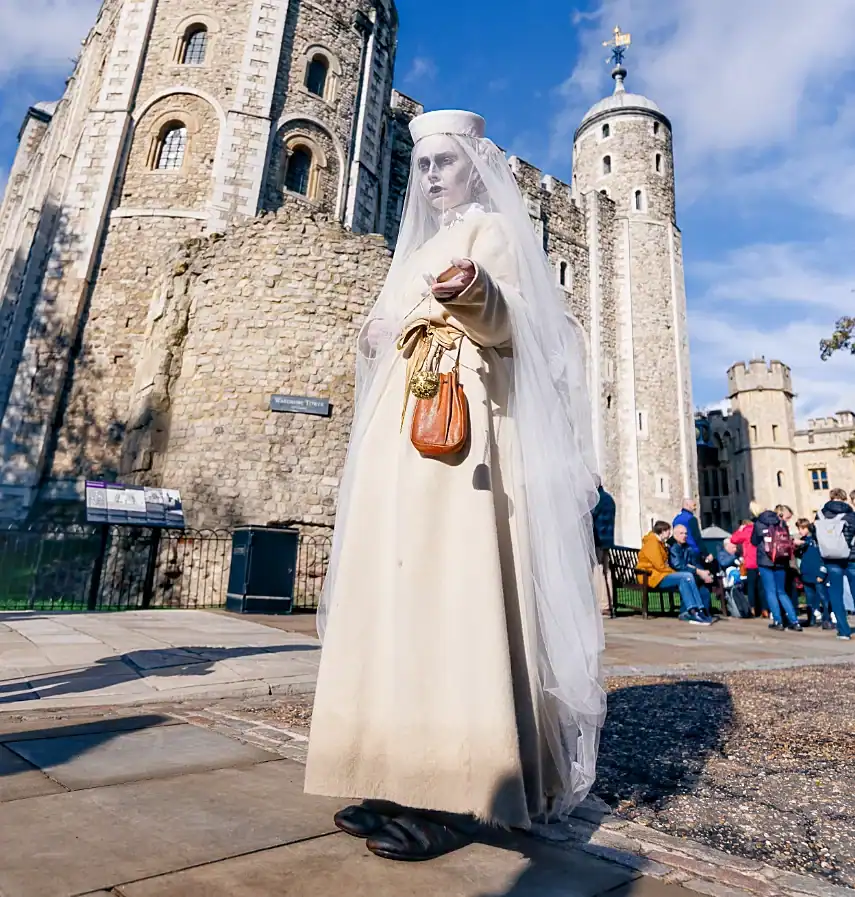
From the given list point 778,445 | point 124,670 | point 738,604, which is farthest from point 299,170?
point 778,445

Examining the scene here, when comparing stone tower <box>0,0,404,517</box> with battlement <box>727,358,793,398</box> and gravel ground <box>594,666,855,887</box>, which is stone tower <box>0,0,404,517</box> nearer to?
gravel ground <box>594,666,855,887</box>

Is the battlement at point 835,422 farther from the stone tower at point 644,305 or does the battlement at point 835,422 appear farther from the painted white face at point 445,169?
the painted white face at point 445,169

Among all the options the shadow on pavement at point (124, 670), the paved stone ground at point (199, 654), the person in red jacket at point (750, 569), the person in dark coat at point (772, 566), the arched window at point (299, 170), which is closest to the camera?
the shadow on pavement at point (124, 670)

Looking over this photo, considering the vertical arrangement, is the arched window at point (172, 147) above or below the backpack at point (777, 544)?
above

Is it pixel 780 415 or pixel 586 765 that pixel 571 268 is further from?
pixel 586 765

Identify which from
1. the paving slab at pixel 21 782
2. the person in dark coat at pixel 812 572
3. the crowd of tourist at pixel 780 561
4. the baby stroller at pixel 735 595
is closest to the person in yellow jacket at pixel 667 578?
the crowd of tourist at pixel 780 561

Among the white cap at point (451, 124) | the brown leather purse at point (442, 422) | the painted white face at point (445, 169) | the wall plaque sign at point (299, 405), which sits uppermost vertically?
the wall plaque sign at point (299, 405)

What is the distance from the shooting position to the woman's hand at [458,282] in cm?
169

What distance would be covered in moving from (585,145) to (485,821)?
33.5 metres

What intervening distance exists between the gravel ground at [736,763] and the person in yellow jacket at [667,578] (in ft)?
13.7

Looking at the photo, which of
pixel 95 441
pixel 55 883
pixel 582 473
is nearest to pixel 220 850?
pixel 55 883

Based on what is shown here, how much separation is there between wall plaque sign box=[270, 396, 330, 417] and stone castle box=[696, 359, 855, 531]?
117ft

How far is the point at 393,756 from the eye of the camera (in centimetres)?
158

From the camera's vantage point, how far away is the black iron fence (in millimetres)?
8648
